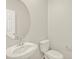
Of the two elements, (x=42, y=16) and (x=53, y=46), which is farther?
(x=53, y=46)

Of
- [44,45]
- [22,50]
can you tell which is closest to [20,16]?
[22,50]

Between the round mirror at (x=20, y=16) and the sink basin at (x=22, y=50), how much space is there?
0.62 feet

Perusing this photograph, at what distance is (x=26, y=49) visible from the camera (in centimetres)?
146

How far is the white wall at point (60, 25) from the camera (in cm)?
162

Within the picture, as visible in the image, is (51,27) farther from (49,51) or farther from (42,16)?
(49,51)

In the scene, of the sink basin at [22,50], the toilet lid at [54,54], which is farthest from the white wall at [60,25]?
the sink basin at [22,50]

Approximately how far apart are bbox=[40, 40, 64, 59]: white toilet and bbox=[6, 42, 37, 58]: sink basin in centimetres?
18

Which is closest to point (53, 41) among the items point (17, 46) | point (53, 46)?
point (53, 46)

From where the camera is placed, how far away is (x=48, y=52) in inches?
66.6

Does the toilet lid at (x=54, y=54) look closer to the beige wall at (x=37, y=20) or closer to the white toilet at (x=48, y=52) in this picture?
the white toilet at (x=48, y=52)

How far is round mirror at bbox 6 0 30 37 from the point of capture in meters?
1.33

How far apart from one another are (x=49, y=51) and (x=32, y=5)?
0.91 metres

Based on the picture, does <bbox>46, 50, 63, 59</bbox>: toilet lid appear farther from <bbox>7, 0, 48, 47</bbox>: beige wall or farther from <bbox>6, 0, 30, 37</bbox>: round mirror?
<bbox>6, 0, 30, 37</bbox>: round mirror
